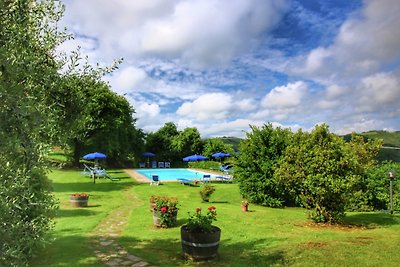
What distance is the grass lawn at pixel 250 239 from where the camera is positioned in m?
8.75

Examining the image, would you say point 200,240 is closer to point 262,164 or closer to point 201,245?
point 201,245

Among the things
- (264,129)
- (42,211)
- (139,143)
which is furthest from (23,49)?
(139,143)

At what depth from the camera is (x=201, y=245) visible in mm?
8555

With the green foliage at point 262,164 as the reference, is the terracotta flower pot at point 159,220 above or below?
below

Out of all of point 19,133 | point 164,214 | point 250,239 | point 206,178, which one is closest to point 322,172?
point 250,239

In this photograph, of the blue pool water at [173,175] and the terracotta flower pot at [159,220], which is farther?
the blue pool water at [173,175]

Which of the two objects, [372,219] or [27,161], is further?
[372,219]

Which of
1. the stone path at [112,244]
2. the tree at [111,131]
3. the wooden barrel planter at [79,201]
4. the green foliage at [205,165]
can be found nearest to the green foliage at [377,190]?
the stone path at [112,244]

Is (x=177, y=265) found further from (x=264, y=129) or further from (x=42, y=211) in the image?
(x=264, y=129)

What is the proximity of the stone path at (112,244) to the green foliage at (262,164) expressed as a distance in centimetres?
851

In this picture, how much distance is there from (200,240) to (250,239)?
3.03 meters

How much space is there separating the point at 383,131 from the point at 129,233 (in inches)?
3020

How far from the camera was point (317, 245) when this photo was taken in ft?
32.9

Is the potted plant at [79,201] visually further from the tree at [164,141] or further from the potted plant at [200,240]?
the tree at [164,141]
